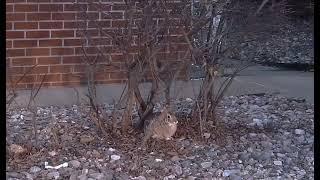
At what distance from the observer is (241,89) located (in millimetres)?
9078

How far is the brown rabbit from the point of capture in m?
5.96

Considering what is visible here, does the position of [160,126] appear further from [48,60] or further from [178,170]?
[48,60]

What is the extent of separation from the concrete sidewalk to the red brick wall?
200mm

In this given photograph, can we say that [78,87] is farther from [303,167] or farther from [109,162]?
[303,167]

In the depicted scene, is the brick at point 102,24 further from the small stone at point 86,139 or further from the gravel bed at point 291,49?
the gravel bed at point 291,49

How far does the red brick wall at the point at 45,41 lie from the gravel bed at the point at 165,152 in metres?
1.46

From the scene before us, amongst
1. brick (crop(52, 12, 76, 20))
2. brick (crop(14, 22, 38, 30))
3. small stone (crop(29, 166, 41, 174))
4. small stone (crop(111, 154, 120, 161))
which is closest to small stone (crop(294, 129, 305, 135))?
small stone (crop(111, 154, 120, 161))

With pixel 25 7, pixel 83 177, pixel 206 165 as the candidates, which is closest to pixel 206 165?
pixel 206 165

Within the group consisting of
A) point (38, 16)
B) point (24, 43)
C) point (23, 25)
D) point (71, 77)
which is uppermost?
point (38, 16)

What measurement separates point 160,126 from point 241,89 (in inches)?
128

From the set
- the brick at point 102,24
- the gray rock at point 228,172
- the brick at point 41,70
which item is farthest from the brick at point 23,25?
the gray rock at point 228,172

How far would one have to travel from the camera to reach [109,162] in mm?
5605

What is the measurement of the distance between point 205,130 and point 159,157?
79cm

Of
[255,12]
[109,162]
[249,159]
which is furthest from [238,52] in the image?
[109,162]
